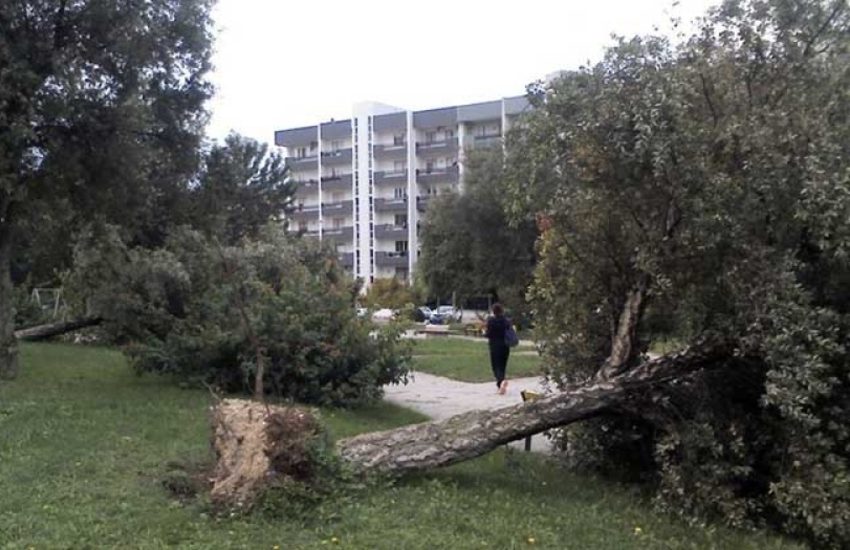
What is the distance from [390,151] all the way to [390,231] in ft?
25.7

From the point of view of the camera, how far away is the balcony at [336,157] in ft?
310

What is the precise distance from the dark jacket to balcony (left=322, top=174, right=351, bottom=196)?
78.5 metres

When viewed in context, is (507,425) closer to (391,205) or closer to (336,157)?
(391,205)

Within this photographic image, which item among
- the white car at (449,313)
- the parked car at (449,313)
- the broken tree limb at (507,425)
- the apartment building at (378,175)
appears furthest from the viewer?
the apartment building at (378,175)

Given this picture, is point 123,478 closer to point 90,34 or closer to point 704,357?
point 704,357

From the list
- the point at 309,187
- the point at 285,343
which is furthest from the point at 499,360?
the point at 309,187

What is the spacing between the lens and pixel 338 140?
95438 mm

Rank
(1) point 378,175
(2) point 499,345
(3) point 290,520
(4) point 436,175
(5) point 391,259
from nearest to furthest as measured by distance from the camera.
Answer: (3) point 290,520, (2) point 499,345, (4) point 436,175, (5) point 391,259, (1) point 378,175

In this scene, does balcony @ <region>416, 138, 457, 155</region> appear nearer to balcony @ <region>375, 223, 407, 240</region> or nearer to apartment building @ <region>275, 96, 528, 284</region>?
apartment building @ <region>275, 96, 528, 284</region>

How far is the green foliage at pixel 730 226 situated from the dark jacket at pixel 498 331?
7.93 meters

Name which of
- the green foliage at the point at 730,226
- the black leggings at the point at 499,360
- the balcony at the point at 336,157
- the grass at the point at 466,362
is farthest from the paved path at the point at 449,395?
the balcony at the point at 336,157

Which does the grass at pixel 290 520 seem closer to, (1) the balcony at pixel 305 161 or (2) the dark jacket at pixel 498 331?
(2) the dark jacket at pixel 498 331

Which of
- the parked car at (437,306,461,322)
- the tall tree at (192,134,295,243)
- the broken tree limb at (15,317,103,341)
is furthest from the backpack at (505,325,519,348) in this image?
the parked car at (437,306,461,322)

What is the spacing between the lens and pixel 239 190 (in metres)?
25.5
